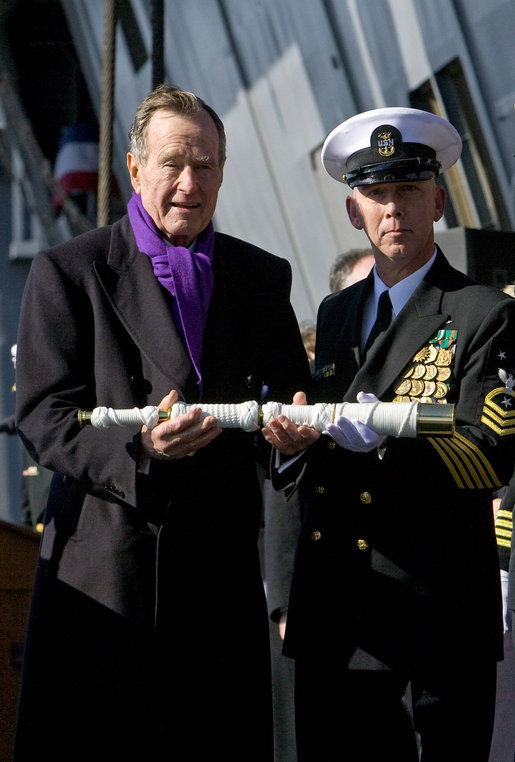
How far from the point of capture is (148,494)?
3031mm

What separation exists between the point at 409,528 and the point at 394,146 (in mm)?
965

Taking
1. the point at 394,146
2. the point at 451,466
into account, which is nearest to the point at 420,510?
the point at 451,466

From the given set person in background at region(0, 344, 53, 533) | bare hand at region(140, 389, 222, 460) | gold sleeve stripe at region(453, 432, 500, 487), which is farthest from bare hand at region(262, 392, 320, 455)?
person in background at region(0, 344, 53, 533)

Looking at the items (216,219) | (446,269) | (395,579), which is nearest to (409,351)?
(446,269)

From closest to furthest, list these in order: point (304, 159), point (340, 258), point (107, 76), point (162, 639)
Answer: point (162, 639), point (340, 258), point (107, 76), point (304, 159)

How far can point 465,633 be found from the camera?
3.18m

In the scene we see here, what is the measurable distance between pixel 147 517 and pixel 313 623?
0.52 m

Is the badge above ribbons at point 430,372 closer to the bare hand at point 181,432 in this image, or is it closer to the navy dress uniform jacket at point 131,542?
the navy dress uniform jacket at point 131,542

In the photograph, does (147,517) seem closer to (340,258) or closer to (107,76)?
(340,258)

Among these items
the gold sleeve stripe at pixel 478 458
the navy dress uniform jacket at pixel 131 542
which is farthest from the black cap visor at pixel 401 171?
the gold sleeve stripe at pixel 478 458

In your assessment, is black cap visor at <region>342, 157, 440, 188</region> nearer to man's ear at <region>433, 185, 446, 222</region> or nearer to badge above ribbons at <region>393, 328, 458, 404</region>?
man's ear at <region>433, 185, 446, 222</region>

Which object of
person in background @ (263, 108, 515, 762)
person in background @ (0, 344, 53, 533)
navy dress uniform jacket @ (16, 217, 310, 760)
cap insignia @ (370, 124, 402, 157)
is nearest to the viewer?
navy dress uniform jacket @ (16, 217, 310, 760)

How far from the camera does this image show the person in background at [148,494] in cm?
305

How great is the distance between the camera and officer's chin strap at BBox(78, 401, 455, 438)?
111 inches
